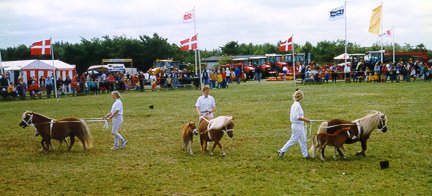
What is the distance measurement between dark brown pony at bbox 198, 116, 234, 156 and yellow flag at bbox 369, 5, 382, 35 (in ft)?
98.1

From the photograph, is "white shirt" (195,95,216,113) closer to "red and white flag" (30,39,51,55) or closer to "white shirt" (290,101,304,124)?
"white shirt" (290,101,304,124)

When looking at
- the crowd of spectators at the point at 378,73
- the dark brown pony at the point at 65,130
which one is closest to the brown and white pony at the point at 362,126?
the dark brown pony at the point at 65,130

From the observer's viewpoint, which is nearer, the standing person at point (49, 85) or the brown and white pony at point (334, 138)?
the brown and white pony at point (334, 138)

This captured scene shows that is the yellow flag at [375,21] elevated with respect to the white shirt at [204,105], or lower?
elevated

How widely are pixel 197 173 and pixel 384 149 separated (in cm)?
494

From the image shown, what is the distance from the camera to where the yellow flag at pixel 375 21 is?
39250 mm

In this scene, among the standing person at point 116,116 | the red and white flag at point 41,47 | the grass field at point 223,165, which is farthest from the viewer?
the red and white flag at point 41,47

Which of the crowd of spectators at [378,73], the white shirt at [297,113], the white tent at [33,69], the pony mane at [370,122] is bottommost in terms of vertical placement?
the pony mane at [370,122]

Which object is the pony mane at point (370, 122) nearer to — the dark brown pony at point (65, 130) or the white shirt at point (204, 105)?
the white shirt at point (204, 105)

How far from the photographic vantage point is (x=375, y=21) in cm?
3950

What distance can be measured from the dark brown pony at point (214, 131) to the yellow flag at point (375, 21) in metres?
29.9

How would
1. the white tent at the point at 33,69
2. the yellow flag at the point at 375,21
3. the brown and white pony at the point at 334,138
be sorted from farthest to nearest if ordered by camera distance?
the white tent at the point at 33,69 → the yellow flag at the point at 375,21 → the brown and white pony at the point at 334,138

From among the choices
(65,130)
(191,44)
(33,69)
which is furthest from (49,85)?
(65,130)

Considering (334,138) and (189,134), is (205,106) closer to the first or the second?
(189,134)
